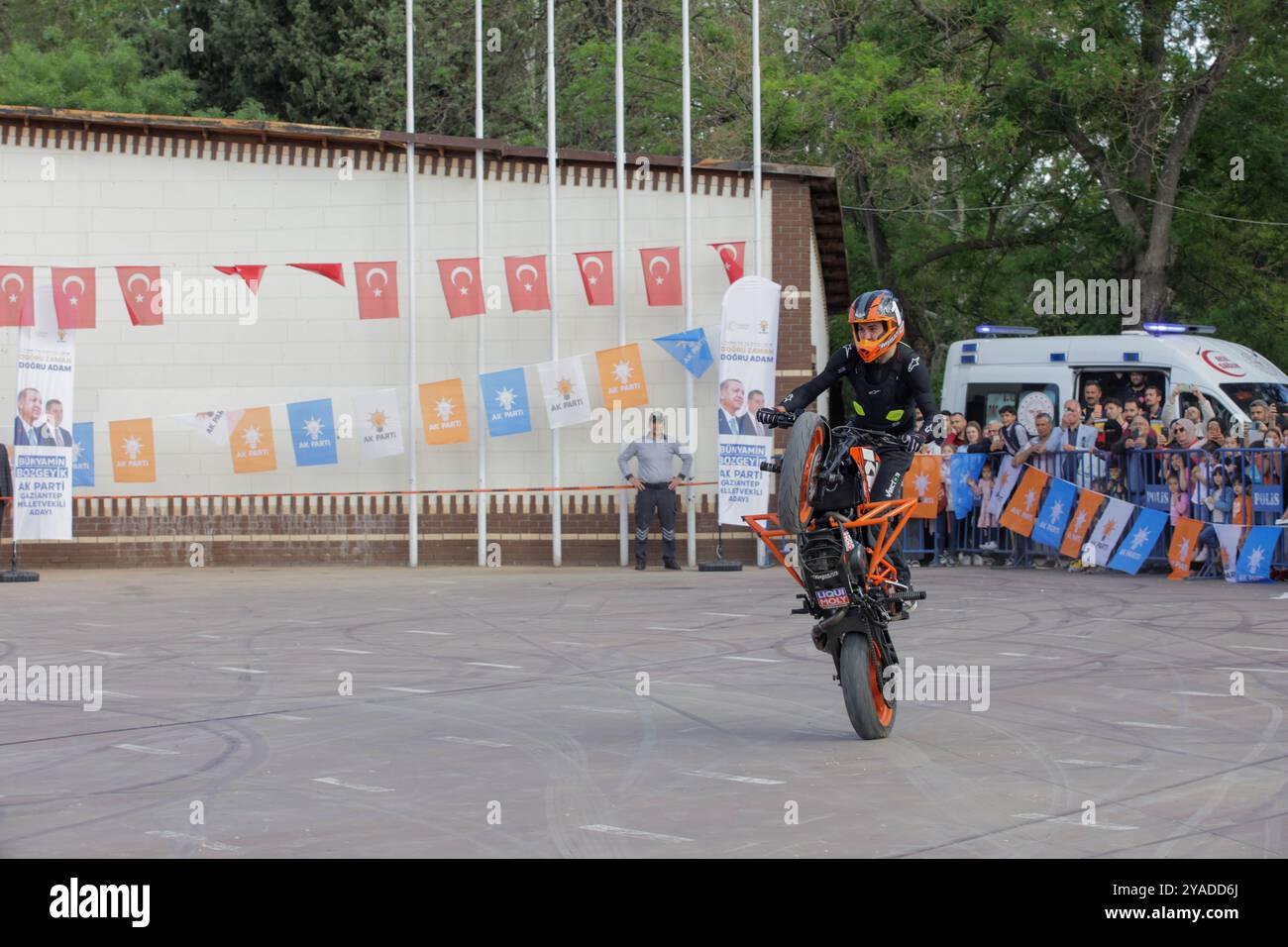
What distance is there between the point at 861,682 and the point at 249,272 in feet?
59.0

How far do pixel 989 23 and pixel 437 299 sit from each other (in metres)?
15.9

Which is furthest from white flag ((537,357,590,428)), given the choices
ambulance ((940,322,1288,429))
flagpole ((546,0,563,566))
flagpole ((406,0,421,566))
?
ambulance ((940,322,1288,429))

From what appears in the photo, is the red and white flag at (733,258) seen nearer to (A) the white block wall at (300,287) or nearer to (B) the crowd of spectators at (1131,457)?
(A) the white block wall at (300,287)

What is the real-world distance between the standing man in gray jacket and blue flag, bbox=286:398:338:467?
445 cm

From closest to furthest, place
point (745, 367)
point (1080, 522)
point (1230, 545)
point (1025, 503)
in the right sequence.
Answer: point (1230, 545) < point (1080, 522) < point (1025, 503) < point (745, 367)

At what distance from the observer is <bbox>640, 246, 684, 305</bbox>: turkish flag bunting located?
2506 cm

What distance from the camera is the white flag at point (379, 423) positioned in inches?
994

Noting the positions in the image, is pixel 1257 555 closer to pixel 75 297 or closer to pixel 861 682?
pixel 861 682

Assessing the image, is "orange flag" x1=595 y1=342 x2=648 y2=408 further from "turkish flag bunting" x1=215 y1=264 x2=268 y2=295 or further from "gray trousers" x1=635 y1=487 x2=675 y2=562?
"turkish flag bunting" x1=215 y1=264 x2=268 y2=295

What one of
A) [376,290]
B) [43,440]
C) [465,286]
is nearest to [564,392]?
[465,286]

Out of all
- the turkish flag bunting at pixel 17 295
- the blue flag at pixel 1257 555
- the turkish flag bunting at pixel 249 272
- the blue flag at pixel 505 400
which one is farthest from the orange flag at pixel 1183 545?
the turkish flag bunting at pixel 17 295

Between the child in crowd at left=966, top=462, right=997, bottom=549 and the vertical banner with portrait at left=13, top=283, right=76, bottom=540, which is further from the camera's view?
the child in crowd at left=966, top=462, right=997, bottom=549

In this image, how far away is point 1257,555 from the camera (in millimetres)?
19750

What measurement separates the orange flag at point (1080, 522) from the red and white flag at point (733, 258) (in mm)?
6064
